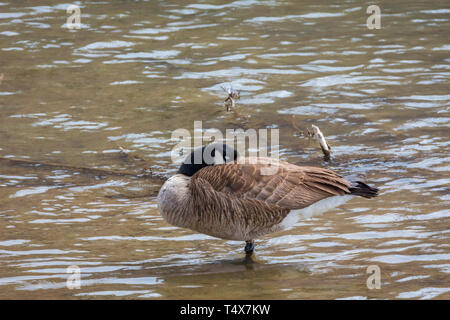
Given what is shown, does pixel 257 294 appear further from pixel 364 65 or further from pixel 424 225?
pixel 364 65

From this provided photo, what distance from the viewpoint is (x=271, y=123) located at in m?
11.1

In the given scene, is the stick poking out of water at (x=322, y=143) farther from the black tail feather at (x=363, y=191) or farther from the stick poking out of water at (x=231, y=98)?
the black tail feather at (x=363, y=191)

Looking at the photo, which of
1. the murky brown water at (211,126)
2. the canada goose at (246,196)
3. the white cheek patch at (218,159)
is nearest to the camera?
the murky brown water at (211,126)

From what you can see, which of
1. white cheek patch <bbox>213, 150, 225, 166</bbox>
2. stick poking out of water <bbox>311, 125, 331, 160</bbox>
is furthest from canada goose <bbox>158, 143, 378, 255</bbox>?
stick poking out of water <bbox>311, 125, 331, 160</bbox>

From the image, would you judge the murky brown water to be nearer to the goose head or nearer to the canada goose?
the canada goose

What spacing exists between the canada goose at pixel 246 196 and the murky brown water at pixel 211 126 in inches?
13.5

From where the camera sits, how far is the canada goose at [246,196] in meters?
6.61

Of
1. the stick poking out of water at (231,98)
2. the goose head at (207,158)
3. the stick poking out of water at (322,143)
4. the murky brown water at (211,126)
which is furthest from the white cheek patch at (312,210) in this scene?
the stick poking out of water at (231,98)

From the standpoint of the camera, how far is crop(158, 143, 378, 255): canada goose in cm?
661

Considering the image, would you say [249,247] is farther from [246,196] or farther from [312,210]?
[312,210]

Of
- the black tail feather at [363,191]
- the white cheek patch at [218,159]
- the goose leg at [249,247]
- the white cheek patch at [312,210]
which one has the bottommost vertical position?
the goose leg at [249,247]

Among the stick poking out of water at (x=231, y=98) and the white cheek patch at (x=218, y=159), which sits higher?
the white cheek patch at (x=218, y=159)

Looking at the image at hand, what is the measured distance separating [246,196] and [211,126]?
4.52m

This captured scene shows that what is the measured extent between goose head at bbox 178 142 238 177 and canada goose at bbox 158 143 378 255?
206mm
